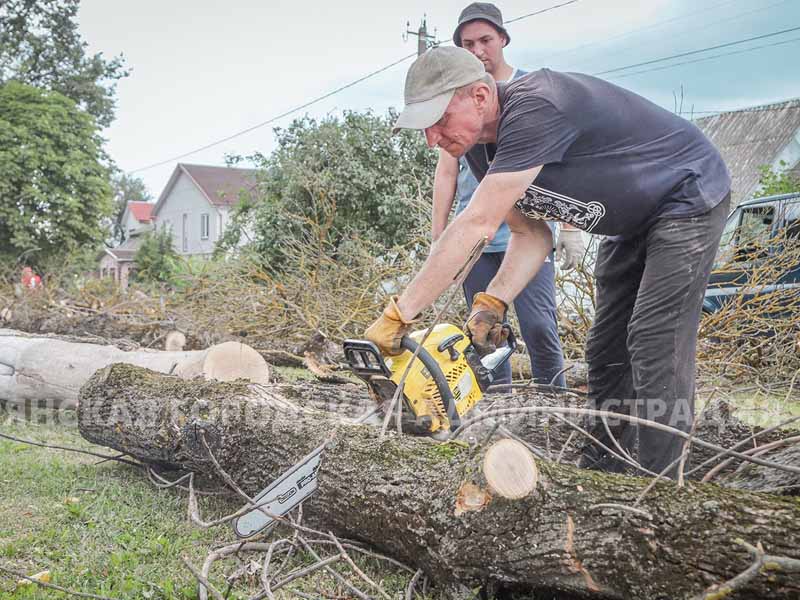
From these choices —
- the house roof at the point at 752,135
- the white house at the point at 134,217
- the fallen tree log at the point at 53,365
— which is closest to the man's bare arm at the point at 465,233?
the fallen tree log at the point at 53,365

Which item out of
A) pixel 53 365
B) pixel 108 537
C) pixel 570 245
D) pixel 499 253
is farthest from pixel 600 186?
pixel 53 365

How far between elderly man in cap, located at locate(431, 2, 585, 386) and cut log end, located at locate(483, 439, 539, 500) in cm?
168

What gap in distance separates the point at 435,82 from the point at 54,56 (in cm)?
2859

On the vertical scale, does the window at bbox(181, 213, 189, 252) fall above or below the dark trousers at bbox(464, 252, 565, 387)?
above

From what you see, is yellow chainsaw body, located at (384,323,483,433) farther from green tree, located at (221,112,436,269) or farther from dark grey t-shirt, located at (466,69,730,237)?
green tree, located at (221,112,436,269)

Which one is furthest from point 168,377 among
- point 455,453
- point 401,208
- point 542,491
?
point 401,208

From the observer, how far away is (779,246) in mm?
5434

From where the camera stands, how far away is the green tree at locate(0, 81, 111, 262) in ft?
71.8

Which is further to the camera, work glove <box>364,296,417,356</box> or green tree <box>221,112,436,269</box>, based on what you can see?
green tree <box>221,112,436,269</box>

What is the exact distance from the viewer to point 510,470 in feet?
5.93

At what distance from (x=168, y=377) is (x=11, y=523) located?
94cm

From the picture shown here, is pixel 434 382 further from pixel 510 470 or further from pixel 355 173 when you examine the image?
pixel 355 173

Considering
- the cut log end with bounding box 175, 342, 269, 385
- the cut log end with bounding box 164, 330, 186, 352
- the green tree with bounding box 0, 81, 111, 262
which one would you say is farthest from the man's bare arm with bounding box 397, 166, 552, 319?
the green tree with bounding box 0, 81, 111, 262

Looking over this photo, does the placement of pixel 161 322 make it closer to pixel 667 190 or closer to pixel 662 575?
pixel 667 190
